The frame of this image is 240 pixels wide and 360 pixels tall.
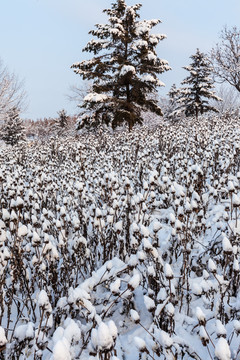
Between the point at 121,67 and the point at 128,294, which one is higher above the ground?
the point at 121,67

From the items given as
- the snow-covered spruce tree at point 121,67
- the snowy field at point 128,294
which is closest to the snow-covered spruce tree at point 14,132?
the snow-covered spruce tree at point 121,67

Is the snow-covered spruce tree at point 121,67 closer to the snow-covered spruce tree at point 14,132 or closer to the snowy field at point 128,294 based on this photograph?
the snowy field at point 128,294

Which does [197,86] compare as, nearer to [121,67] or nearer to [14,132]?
[121,67]

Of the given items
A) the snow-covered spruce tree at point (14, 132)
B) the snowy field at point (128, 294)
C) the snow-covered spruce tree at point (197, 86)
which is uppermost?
the snow-covered spruce tree at point (197, 86)

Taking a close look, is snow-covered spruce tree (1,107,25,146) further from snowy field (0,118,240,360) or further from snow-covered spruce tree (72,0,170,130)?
snowy field (0,118,240,360)

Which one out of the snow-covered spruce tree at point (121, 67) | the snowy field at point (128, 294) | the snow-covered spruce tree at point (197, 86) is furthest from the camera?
the snow-covered spruce tree at point (197, 86)

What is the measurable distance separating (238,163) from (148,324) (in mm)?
4904

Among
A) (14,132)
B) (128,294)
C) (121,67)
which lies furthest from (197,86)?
(128,294)

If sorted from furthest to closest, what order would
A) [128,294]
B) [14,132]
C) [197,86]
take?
1. [14,132]
2. [197,86]
3. [128,294]

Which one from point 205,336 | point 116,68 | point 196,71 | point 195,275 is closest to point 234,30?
point 196,71

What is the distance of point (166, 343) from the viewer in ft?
4.45

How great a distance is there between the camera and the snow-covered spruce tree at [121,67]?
611 inches

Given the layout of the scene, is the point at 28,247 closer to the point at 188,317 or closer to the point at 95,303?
the point at 95,303

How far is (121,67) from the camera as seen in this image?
15.2 metres
